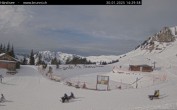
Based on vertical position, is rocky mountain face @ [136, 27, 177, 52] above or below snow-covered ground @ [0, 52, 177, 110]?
above

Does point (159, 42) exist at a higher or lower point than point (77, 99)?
higher

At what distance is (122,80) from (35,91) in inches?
844

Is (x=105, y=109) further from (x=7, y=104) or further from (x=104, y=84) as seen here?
(x=104, y=84)

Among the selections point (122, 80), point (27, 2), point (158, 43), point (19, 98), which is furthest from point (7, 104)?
point (158, 43)

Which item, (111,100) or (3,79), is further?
(3,79)

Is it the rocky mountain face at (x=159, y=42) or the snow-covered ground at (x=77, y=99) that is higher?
the rocky mountain face at (x=159, y=42)

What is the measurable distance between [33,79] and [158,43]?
→ 8792cm

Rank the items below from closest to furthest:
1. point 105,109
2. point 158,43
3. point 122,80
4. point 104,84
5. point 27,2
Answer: point 27,2
point 105,109
point 104,84
point 122,80
point 158,43

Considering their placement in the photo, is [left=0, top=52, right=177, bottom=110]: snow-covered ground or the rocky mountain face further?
the rocky mountain face

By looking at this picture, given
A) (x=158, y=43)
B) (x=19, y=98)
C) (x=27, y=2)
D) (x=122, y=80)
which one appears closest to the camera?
(x=27, y=2)

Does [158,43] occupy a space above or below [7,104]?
above

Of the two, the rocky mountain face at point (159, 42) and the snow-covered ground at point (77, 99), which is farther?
the rocky mountain face at point (159, 42)

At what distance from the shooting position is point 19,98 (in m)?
23.4

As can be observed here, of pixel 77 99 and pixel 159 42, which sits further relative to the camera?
pixel 159 42
